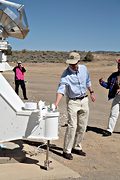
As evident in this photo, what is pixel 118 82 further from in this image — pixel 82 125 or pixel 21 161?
pixel 21 161

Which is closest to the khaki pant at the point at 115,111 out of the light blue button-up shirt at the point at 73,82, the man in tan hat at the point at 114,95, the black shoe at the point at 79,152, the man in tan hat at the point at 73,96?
the man in tan hat at the point at 114,95

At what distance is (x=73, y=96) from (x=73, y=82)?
0.87 ft

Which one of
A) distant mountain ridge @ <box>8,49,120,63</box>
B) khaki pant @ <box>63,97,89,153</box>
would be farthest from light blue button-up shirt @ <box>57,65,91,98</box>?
distant mountain ridge @ <box>8,49,120,63</box>

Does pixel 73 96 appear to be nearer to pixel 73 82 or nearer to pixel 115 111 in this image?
pixel 73 82

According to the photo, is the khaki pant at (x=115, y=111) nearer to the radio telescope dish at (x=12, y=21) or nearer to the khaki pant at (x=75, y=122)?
the khaki pant at (x=75, y=122)

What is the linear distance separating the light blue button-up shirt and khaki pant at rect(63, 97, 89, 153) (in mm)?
148

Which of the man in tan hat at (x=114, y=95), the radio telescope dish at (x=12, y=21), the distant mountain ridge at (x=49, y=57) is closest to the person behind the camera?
the radio telescope dish at (x=12, y=21)

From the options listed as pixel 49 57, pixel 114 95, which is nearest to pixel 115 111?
pixel 114 95

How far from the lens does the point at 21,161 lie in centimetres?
735

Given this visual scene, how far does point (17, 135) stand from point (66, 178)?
3.25ft

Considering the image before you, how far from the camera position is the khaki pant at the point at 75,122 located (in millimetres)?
7824

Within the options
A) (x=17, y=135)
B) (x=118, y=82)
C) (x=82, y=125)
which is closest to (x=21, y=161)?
(x=17, y=135)

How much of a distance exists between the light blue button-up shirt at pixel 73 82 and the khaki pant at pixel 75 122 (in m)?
0.15

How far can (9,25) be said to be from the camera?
6898mm
